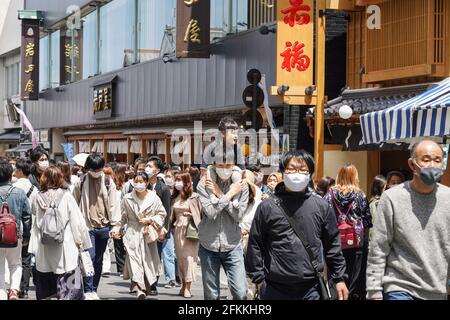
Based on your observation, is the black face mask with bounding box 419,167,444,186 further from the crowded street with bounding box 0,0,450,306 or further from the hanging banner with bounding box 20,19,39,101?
the hanging banner with bounding box 20,19,39,101

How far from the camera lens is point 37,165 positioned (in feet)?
43.4

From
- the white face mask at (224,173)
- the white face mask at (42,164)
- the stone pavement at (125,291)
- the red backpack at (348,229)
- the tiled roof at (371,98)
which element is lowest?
the stone pavement at (125,291)

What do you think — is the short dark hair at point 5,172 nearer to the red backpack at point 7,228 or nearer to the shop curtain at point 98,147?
the red backpack at point 7,228

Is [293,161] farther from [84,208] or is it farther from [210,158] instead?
[84,208]

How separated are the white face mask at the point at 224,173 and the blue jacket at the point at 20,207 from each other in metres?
2.79

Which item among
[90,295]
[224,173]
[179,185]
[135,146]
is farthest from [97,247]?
[135,146]

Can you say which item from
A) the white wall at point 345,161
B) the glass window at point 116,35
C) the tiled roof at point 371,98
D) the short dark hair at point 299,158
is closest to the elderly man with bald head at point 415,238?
the short dark hair at point 299,158

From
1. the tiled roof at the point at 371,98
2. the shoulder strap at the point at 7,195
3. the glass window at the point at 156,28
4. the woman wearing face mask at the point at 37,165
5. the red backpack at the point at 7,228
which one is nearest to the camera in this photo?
the red backpack at the point at 7,228

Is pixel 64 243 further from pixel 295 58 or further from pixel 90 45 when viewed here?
pixel 90 45

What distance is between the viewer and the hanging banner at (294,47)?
16.9 m

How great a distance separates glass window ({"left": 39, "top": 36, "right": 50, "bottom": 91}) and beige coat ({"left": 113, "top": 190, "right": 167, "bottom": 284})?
99.1 feet

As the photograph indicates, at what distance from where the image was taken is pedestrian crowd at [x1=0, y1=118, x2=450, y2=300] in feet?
19.5

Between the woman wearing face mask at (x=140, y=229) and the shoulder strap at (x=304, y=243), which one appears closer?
the shoulder strap at (x=304, y=243)

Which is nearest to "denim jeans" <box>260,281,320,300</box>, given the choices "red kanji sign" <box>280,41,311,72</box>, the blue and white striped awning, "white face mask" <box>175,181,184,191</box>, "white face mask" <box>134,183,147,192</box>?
the blue and white striped awning
